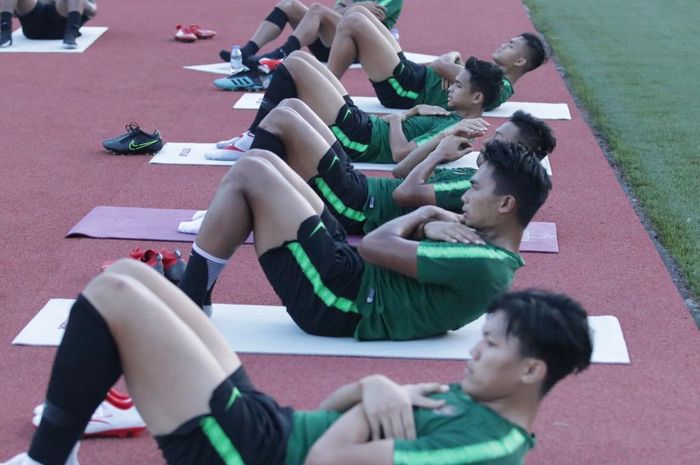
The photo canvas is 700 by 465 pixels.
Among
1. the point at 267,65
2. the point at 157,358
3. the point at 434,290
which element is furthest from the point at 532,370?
the point at 267,65

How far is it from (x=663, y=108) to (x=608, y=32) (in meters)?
3.71

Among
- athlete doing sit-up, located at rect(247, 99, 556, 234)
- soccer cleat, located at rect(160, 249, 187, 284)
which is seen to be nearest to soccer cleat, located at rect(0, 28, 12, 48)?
athlete doing sit-up, located at rect(247, 99, 556, 234)

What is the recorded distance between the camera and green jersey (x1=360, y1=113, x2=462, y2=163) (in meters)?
6.50

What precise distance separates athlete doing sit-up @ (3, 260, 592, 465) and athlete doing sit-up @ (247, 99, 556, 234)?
222cm

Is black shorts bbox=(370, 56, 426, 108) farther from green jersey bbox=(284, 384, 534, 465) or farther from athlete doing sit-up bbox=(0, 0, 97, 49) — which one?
green jersey bbox=(284, 384, 534, 465)

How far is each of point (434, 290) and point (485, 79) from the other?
264cm

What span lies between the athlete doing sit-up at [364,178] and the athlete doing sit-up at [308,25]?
12.5 feet

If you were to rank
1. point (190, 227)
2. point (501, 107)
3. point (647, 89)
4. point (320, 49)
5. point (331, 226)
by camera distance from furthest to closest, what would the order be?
Result: point (647, 89), point (320, 49), point (501, 107), point (190, 227), point (331, 226)

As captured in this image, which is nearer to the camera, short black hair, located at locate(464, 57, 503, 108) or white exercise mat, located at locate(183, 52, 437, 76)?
short black hair, located at locate(464, 57, 503, 108)

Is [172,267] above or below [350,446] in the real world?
below

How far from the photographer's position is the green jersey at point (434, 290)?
3947mm

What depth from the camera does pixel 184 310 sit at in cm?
306

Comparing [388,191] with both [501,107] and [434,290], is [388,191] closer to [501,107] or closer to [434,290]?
[434,290]

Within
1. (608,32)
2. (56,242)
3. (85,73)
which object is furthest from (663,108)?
(56,242)
